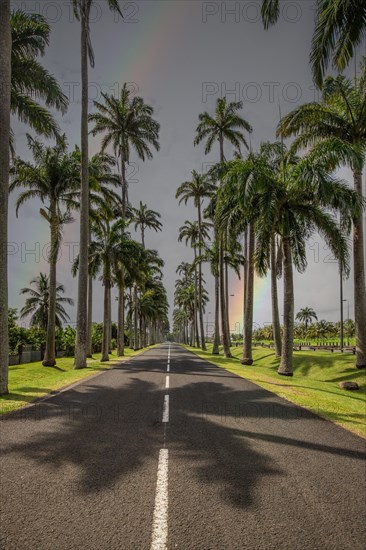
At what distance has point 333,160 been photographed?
15.2 meters

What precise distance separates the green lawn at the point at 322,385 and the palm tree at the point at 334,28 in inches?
395

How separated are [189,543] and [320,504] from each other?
162cm

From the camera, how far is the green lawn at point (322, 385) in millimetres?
8116

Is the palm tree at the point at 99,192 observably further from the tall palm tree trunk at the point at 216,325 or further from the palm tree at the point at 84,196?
the tall palm tree trunk at the point at 216,325

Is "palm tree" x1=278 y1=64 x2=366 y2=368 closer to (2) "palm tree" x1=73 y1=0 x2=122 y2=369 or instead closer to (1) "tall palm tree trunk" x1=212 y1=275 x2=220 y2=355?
(2) "palm tree" x1=73 y1=0 x2=122 y2=369

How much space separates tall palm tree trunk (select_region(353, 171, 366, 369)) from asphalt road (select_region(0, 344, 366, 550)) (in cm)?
1244

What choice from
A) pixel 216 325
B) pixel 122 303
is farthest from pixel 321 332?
pixel 122 303

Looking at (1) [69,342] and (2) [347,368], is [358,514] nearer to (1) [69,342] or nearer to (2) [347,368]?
(2) [347,368]

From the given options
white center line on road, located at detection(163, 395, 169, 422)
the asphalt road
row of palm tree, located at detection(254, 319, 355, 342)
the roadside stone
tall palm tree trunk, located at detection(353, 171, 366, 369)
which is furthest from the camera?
row of palm tree, located at detection(254, 319, 355, 342)

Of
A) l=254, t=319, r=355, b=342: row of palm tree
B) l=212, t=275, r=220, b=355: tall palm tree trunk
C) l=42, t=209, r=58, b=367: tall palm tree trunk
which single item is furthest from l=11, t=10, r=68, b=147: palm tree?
l=254, t=319, r=355, b=342: row of palm tree

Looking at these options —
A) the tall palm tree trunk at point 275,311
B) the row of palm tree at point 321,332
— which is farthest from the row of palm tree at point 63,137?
the row of palm tree at point 321,332

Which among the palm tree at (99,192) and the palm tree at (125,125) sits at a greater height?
the palm tree at (125,125)

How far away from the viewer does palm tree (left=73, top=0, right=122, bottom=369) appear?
20.0 meters

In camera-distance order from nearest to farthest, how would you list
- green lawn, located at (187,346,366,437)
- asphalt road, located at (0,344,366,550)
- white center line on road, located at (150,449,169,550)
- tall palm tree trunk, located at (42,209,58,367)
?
white center line on road, located at (150,449,169,550) → asphalt road, located at (0,344,366,550) → green lawn, located at (187,346,366,437) → tall palm tree trunk, located at (42,209,58,367)
